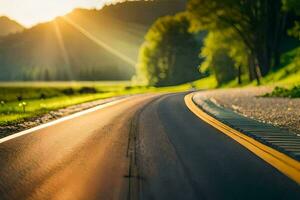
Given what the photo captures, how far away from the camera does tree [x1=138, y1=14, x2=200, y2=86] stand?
96.3 m

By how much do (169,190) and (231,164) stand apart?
6.25 ft

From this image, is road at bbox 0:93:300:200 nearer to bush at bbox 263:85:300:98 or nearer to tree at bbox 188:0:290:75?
bush at bbox 263:85:300:98

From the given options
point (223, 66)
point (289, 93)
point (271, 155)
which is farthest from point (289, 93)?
point (223, 66)

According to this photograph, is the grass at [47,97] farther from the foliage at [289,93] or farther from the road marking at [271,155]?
the foliage at [289,93]

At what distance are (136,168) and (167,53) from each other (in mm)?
90661

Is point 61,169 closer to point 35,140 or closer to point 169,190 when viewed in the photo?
point 169,190

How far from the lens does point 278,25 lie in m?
51.3

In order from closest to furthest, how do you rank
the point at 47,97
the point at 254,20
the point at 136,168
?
the point at 136,168 < the point at 254,20 < the point at 47,97

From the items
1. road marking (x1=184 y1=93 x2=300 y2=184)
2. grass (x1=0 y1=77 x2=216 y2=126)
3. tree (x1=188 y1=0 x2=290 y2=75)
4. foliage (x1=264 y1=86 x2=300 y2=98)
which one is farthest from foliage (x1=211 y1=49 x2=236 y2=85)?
road marking (x1=184 y1=93 x2=300 y2=184)

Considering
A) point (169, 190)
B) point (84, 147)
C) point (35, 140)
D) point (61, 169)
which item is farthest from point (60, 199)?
point (35, 140)

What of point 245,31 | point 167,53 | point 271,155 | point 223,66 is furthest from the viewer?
point 167,53

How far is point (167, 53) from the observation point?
9762 cm

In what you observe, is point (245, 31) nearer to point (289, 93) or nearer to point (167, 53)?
point (289, 93)

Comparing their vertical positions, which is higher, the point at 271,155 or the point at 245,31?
the point at 245,31
